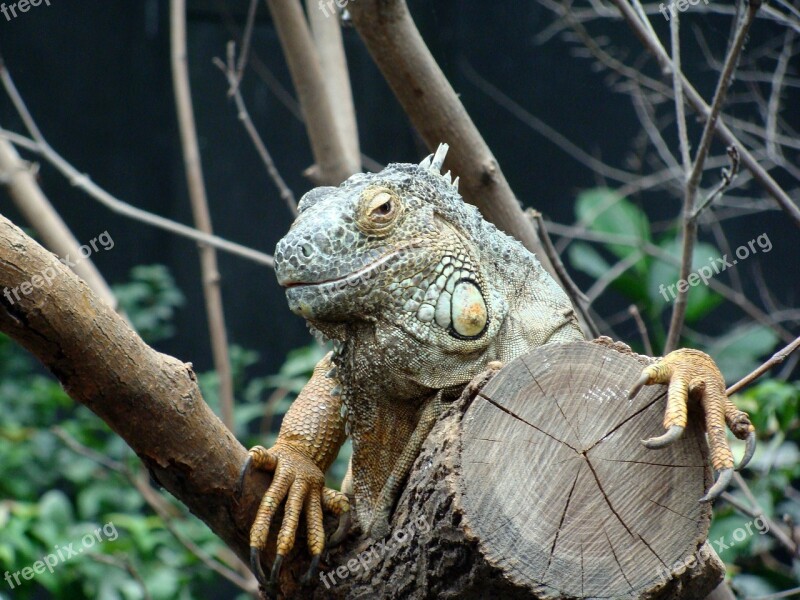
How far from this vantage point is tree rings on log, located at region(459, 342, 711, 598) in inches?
89.7

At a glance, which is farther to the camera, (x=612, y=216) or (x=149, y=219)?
(x=612, y=216)

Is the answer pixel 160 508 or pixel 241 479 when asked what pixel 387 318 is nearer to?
pixel 241 479

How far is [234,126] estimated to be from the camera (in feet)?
33.4

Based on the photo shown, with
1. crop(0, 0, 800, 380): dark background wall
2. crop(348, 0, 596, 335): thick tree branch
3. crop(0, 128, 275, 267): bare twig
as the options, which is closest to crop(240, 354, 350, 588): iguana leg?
crop(348, 0, 596, 335): thick tree branch

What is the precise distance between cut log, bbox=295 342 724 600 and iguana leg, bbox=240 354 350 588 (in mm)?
483

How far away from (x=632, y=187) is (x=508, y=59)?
2.61 m

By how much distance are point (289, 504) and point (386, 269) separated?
2.80 ft

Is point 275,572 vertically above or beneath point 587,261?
beneath

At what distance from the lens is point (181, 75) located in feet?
18.4

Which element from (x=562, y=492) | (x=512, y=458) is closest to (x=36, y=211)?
(x=512, y=458)

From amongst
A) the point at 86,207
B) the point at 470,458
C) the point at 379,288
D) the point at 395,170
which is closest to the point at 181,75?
the point at 395,170

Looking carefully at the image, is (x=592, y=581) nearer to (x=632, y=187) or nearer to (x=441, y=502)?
(x=441, y=502)

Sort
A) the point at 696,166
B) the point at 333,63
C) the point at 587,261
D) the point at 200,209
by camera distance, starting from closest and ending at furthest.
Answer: the point at 696,166 < the point at 333,63 < the point at 200,209 < the point at 587,261

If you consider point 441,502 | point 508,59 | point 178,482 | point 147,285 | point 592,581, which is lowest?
point 592,581
